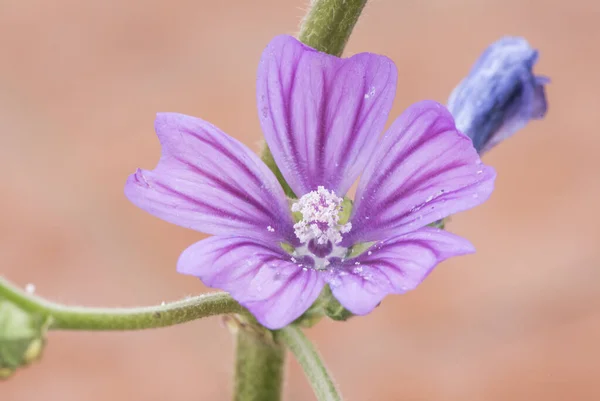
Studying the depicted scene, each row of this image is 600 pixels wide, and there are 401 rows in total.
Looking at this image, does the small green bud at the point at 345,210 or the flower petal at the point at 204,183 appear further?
the small green bud at the point at 345,210

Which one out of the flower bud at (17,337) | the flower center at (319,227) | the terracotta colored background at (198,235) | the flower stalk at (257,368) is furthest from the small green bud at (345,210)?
the terracotta colored background at (198,235)

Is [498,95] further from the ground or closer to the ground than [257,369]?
further from the ground

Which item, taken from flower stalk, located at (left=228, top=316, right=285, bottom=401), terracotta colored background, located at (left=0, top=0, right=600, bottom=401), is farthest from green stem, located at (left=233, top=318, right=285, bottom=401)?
terracotta colored background, located at (left=0, top=0, right=600, bottom=401)

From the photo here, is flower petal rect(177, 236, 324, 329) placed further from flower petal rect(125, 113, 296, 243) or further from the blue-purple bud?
the blue-purple bud

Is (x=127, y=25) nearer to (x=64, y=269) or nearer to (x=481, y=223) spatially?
(x=64, y=269)

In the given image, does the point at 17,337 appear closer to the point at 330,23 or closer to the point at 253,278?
the point at 253,278

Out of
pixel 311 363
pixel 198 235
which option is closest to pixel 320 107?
pixel 311 363

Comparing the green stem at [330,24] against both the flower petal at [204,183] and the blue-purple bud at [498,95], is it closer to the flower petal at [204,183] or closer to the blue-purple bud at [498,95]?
the flower petal at [204,183]
